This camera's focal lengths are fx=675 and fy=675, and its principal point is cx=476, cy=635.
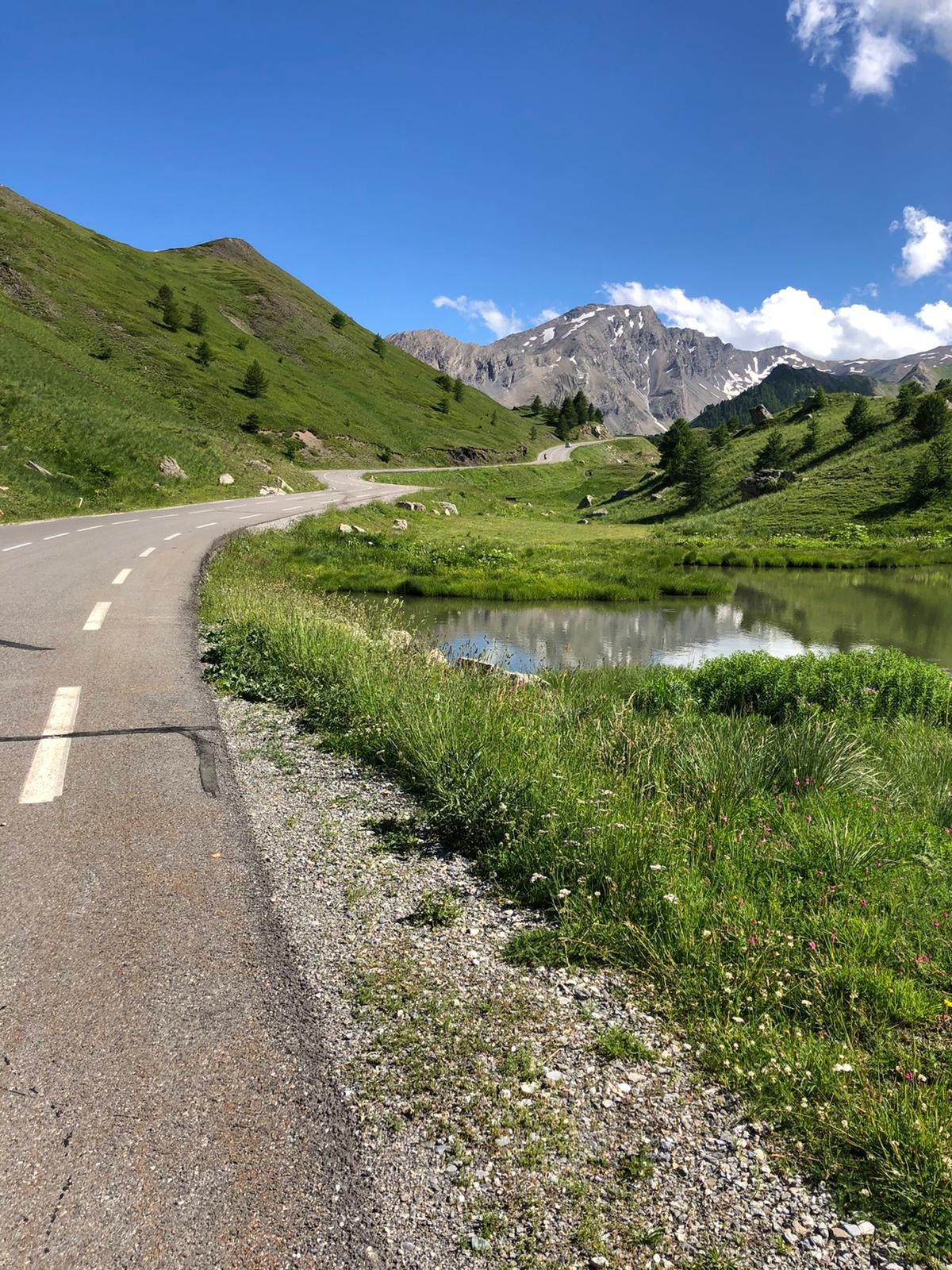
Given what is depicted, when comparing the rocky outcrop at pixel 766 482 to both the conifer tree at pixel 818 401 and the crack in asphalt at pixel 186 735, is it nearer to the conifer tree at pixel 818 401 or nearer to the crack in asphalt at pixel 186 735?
the conifer tree at pixel 818 401

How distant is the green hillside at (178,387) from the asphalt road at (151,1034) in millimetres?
32019

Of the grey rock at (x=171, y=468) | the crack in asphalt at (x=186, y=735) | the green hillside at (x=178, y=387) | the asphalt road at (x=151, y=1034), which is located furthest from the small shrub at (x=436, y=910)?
the grey rock at (x=171, y=468)

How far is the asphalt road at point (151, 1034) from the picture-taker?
2.72 meters

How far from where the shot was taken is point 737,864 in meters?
5.69

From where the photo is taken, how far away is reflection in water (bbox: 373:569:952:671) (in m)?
22.0

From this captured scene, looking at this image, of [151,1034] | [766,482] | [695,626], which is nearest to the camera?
[151,1034]

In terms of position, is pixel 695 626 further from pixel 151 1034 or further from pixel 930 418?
pixel 930 418

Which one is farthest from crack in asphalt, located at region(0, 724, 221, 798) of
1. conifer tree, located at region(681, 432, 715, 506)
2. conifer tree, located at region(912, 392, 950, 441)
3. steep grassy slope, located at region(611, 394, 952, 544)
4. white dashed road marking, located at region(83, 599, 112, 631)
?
conifer tree, located at region(912, 392, 950, 441)

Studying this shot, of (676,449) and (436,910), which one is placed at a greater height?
(676,449)

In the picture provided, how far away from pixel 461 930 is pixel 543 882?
0.83m

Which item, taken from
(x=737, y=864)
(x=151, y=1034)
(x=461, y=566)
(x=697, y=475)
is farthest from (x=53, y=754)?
(x=697, y=475)

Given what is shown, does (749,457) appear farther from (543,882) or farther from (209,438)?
(543,882)

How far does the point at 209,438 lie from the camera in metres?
60.4

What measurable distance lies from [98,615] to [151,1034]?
11.8 m
